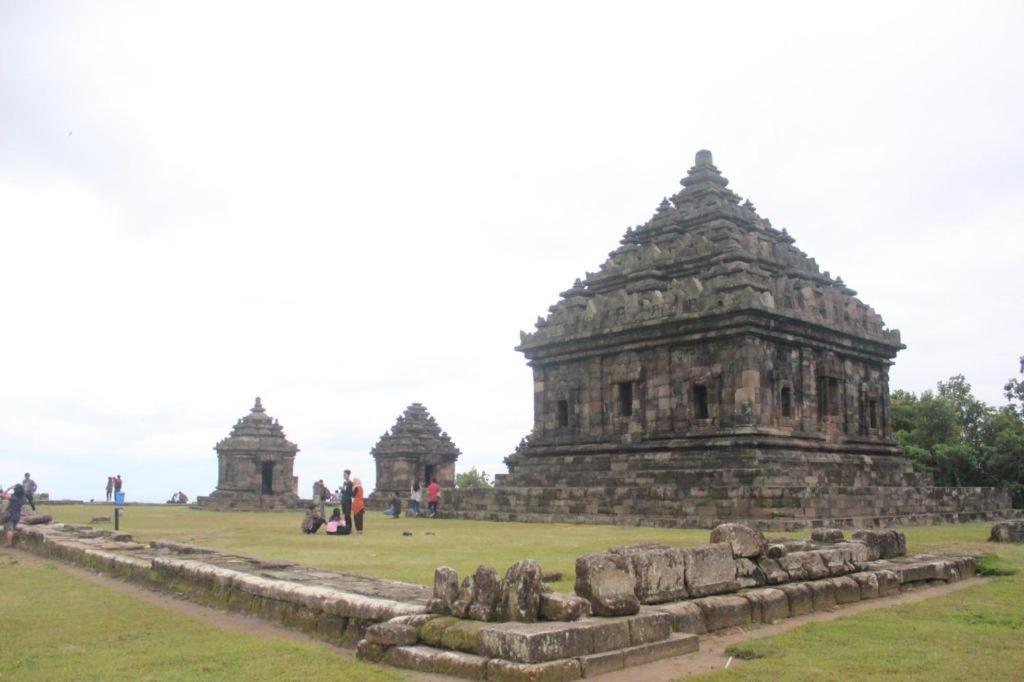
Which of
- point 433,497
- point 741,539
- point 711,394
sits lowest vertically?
point 433,497

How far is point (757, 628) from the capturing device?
27.9 feet

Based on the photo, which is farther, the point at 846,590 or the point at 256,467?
the point at 256,467

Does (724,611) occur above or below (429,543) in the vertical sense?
above

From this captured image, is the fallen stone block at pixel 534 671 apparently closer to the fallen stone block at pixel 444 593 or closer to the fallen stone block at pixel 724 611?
the fallen stone block at pixel 444 593

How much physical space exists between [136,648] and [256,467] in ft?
126

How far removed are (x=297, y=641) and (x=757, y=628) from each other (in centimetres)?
436

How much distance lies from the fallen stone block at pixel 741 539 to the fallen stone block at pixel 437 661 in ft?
12.0

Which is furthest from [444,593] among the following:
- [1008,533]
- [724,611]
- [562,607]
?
[1008,533]

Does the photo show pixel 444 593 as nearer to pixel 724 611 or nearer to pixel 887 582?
pixel 724 611

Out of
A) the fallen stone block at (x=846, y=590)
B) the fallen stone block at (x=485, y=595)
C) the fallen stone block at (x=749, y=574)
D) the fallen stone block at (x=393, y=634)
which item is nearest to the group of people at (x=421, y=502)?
the fallen stone block at (x=846, y=590)

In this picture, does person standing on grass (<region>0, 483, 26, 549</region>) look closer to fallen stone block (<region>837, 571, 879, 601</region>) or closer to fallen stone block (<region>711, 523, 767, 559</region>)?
fallen stone block (<region>711, 523, 767, 559</region>)

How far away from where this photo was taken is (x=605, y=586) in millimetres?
7367

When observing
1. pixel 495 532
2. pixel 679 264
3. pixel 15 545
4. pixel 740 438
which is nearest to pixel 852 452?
pixel 740 438

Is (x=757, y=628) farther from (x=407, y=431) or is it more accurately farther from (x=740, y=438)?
(x=407, y=431)
